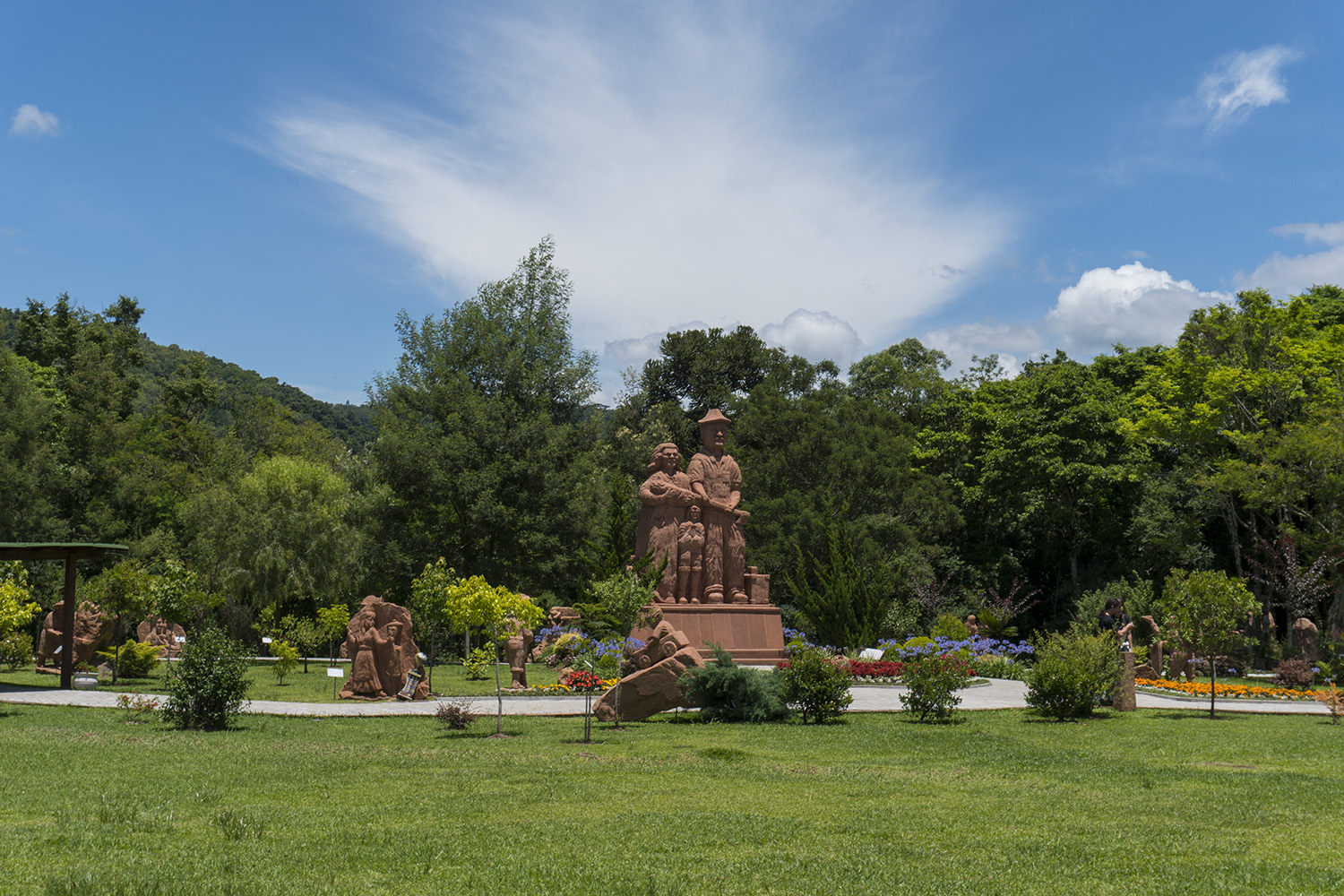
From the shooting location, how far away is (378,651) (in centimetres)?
1848

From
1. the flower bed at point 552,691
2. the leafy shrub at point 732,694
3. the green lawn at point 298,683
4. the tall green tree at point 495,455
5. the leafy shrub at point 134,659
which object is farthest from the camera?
the tall green tree at point 495,455

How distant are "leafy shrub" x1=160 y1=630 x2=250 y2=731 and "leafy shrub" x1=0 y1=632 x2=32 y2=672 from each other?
13.1 metres

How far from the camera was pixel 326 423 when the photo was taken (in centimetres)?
8062

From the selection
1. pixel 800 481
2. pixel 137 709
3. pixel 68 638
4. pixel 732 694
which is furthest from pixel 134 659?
pixel 800 481

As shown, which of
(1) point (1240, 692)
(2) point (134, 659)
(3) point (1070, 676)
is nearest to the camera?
(3) point (1070, 676)

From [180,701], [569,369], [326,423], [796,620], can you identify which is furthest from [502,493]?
[326,423]

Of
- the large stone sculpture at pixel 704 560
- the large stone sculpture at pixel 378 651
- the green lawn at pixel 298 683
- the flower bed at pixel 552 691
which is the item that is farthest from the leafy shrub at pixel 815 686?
the large stone sculpture at pixel 704 560

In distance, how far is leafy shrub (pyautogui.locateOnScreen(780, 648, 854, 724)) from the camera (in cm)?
1511

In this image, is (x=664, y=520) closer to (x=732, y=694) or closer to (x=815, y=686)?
(x=732, y=694)

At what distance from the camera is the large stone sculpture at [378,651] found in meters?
18.4

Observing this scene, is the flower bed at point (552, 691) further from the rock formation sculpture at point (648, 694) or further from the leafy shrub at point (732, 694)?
the leafy shrub at point (732, 694)

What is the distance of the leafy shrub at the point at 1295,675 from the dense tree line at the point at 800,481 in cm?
644

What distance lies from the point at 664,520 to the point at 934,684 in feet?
40.0

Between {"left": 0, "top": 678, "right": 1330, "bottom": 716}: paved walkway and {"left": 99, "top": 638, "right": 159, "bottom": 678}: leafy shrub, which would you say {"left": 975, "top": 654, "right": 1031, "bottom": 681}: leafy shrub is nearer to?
{"left": 0, "top": 678, "right": 1330, "bottom": 716}: paved walkway
